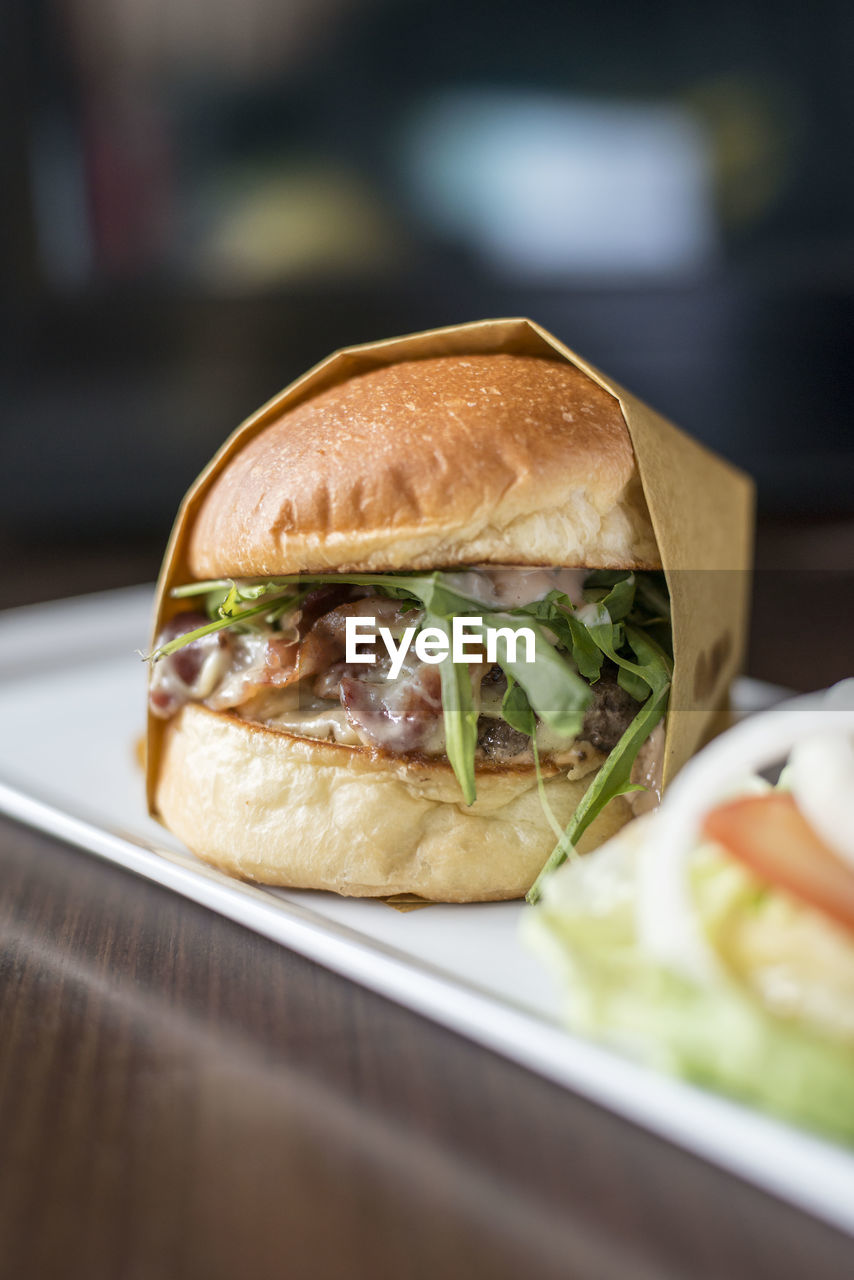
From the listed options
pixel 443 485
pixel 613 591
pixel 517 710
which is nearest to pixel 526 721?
pixel 517 710

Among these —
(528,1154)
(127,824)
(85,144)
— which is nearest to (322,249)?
(85,144)

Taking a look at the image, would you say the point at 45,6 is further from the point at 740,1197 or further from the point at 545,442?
the point at 740,1197

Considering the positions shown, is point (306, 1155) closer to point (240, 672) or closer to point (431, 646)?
point (431, 646)

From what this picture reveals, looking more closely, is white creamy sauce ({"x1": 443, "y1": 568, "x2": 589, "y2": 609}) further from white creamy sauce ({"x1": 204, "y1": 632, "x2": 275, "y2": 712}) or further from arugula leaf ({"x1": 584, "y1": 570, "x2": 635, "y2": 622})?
white creamy sauce ({"x1": 204, "y1": 632, "x2": 275, "y2": 712})

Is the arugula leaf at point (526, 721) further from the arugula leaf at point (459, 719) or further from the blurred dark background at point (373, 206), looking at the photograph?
the blurred dark background at point (373, 206)

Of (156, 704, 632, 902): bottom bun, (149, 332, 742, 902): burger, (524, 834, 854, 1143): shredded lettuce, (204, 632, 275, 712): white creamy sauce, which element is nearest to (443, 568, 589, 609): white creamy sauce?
(149, 332, 742, 902): burger
